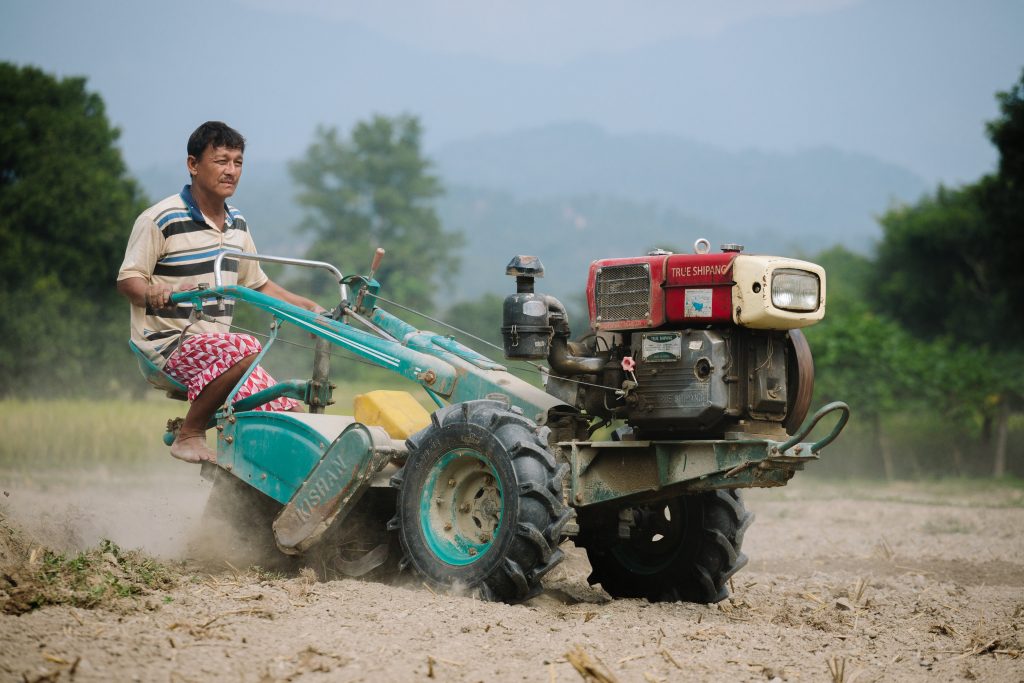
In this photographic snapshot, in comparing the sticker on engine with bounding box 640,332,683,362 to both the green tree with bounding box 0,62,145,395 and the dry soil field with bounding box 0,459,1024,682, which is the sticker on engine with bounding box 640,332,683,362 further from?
the green tree with bounding box 0,62,145,395

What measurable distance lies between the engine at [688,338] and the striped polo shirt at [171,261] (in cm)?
206

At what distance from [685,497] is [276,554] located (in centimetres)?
248

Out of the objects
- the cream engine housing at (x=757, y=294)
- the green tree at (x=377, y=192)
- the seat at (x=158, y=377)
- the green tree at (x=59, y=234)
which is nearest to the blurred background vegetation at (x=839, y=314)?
the green tree at (x=59, y=234)

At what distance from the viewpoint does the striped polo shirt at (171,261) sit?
23.6 ft

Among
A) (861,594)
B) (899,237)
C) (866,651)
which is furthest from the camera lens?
(899,237)

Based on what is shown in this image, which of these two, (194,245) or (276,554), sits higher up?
(194,245)

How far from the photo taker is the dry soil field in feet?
14.8

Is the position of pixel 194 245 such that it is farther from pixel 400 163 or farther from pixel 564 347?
pixel 400 163

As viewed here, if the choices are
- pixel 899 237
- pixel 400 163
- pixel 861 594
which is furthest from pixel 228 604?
pixel 400 163

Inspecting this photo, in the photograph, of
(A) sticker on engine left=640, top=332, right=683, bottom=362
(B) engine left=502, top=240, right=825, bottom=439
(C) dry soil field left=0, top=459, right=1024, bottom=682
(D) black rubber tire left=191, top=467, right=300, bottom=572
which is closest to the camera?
(C) dry soil field left=0, top=459, right=1024, bottom=682

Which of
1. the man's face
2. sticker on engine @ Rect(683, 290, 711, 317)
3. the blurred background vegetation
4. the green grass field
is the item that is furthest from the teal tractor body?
the blurred background vegetation

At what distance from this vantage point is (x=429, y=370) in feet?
23.1

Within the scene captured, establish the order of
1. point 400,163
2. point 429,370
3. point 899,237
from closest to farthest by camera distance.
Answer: point 429,370
point 899,237
point 400,163

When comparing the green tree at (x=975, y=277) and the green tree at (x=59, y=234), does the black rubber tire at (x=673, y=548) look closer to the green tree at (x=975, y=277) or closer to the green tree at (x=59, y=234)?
the green tree at (x=59, y=234)
